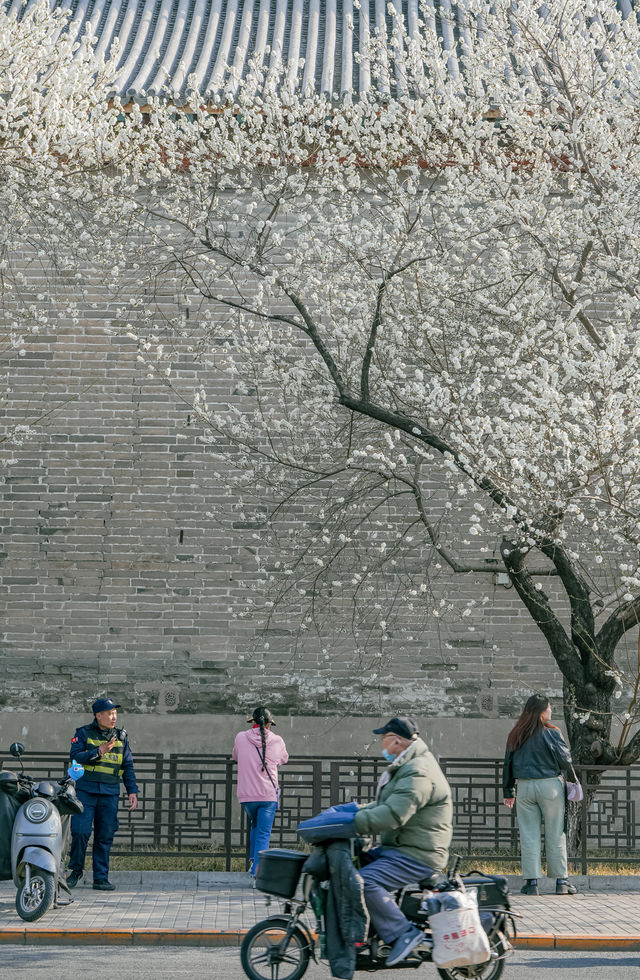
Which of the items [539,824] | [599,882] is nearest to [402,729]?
[539,824]

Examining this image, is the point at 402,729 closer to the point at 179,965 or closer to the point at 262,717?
the point at 179,965

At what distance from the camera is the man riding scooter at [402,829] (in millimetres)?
5766

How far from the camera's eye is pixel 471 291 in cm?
1100

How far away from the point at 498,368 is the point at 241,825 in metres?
4.78

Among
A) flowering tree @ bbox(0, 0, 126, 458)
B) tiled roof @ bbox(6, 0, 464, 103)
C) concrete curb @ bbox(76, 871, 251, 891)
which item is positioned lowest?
concrete curb @ bbox(76, 871, 251, 891)

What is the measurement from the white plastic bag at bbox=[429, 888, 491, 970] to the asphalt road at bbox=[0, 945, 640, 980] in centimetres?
86

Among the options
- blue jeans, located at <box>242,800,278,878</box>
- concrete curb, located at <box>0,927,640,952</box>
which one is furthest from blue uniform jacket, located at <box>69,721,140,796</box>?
concrete curb, located at <box>0,927,640,952</box>

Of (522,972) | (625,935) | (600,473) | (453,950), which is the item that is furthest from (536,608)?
(453,950)

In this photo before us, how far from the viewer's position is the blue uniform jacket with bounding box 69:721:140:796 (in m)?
8.80

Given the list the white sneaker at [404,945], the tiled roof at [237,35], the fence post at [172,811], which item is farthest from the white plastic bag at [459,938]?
the tiled roof at [237,35]

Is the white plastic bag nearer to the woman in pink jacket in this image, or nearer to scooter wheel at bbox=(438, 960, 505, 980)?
scooter wheel at bbox=(438, 960, 505, 980)

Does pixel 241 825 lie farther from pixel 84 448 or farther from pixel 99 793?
pixel 84 448

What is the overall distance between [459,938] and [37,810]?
3.31 m

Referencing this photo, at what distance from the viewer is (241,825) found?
10234mm
